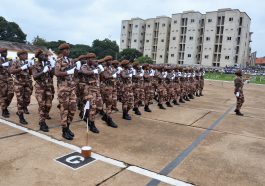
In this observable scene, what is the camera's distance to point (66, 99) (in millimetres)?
5586

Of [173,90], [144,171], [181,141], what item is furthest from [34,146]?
[173,90]

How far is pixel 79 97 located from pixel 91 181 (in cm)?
481

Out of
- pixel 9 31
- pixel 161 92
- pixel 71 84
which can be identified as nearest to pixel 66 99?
pixel 71 84

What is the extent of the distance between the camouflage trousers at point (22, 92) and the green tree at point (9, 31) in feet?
244

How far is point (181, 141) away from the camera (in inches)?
240

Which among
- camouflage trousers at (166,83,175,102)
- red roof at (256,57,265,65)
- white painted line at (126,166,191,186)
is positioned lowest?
white painted line at (126,166,191,186)

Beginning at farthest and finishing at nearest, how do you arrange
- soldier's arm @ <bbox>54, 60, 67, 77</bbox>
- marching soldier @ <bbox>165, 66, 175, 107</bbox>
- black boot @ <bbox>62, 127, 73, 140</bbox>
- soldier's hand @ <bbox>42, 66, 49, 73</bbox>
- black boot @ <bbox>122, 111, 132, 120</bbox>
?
marching soldier @ <bbox>165, 66, 175, 107</bbox>
black boot @ <bbox>122, 111, 132, 120</bbox>
soldier's hand @ <bbox>42, 66, 49, 73</bbox>
black boot @ <bbox>62, 127, 73, 140</bbox>
soldier's arm @ <bbox>54, 60, 67, 77</bbox>

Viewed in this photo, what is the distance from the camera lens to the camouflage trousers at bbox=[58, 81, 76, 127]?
5.57 m

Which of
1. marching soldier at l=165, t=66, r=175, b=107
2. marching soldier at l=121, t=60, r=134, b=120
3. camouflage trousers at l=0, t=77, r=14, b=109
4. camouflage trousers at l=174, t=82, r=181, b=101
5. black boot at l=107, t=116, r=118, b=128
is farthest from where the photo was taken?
camouflage trousers at l=174, t=82, r=181, b=101

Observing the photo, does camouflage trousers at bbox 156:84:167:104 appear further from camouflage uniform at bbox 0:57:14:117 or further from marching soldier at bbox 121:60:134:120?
camouflage uniform at bbox 0:57:14:117

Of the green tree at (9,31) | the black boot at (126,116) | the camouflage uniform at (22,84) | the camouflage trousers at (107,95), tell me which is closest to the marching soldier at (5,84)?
the camouflage uniform at (22,84)

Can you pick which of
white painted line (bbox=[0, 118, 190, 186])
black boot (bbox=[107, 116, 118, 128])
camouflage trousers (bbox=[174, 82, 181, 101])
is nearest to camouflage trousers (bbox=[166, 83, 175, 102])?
camouflage trousers (bbox=[174, 82, 181, 101])

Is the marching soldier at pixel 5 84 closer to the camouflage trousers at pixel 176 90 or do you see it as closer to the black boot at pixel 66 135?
the black boot at pixel 66 135

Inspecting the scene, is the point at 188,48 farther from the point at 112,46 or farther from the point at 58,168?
the point at 58,168
